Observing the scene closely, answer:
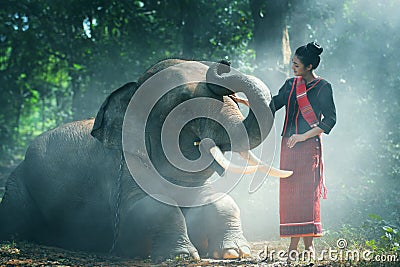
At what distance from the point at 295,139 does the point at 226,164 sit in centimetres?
65

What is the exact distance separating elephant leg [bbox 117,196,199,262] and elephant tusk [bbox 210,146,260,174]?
81 cm

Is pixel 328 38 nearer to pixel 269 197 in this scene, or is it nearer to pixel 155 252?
pixel 269 197

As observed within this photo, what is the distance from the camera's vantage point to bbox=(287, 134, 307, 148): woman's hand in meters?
5.33

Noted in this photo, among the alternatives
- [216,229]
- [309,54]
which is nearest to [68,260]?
[216,229]

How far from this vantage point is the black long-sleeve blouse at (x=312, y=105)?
5277 mm

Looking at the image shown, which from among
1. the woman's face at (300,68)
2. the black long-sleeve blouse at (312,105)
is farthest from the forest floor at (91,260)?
the woman's face at (300,68)

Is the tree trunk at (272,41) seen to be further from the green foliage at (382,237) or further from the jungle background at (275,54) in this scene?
the green foliage at (382,237)

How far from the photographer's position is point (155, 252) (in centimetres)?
591

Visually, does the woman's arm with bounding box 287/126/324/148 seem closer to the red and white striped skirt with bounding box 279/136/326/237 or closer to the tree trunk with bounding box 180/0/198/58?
the red and white striped skirt with bounding box 279/136/326/237

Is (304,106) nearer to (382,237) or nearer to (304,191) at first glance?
(304,191)

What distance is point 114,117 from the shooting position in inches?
254

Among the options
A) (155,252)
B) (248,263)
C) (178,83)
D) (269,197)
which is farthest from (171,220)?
(269,197)

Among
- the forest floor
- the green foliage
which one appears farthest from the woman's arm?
the green foliage

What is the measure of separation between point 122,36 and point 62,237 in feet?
26.7
